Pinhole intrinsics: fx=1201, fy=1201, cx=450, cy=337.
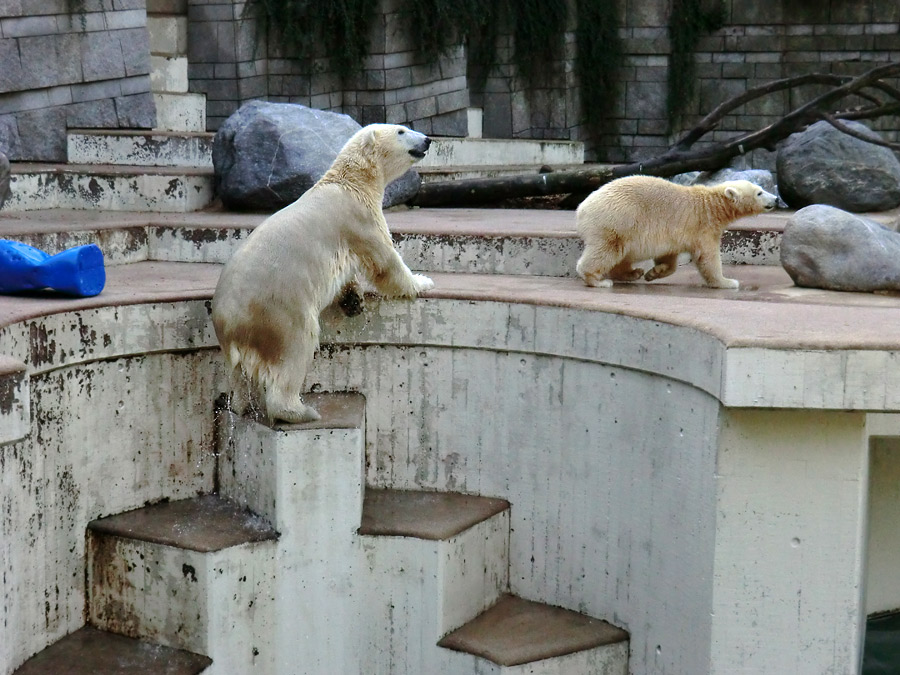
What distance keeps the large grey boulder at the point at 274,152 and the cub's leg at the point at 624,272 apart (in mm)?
1751

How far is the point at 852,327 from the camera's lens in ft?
11.9

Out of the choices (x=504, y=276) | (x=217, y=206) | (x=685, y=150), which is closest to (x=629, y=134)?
(x=685, y=150)

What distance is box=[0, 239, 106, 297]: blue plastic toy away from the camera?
13.6ft

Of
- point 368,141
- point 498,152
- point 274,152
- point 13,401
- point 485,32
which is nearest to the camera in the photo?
point 13,401

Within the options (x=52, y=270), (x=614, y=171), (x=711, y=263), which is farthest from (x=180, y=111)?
(x=711, y=263)

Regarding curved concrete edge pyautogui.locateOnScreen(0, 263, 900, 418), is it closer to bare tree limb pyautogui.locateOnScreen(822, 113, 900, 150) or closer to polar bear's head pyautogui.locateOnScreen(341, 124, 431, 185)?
polar bear's head pyautogui.locateOnScreen(341, 124, 431, 185)

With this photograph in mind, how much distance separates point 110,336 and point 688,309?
196cm

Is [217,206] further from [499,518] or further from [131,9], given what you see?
[499,518]

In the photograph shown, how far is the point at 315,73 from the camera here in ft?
30.1

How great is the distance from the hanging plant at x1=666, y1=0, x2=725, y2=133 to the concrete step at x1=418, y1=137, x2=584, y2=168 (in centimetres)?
217

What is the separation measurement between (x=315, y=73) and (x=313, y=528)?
5.77 meters

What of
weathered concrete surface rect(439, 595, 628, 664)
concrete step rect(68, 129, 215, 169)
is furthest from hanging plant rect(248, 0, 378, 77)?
weathered concrete surface rect(439, 595, 628, 664)

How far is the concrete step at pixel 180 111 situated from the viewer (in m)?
8.28

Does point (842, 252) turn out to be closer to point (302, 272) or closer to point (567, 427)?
point (567, 427)
